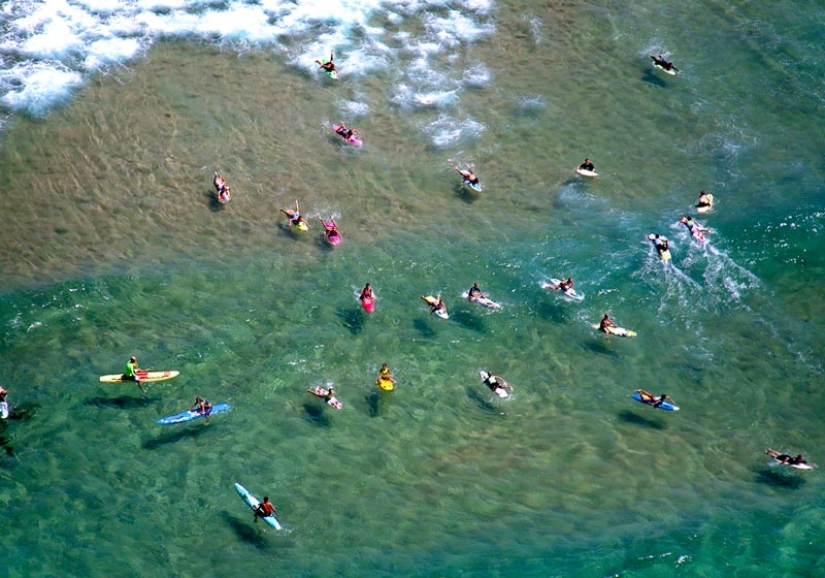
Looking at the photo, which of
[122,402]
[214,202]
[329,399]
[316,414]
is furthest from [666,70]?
[122,402]

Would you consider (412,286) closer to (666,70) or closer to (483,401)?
(483,401)

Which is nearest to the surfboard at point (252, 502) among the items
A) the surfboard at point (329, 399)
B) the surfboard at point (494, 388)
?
the surfboard at point (329, 399)

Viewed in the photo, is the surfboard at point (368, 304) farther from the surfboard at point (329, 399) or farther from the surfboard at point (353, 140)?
the surfboard at point (353, 140)

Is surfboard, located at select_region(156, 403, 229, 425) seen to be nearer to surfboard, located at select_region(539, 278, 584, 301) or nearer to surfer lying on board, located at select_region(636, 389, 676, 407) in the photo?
surfboard, located at select_region(539, 278, 584, 301)

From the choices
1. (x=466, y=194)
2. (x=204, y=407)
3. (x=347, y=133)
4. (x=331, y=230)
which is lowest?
(x=204, y=407)

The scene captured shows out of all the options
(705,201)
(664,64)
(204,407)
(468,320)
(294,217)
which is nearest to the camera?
(204,407)

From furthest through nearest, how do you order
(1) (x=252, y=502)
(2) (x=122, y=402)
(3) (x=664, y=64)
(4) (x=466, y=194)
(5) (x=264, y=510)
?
(3) (x=664, y=64), (4) (x=466, y=194), (2) (x=122, y=402), (1) (x=252, y=502), (5) (x=264, y=510)

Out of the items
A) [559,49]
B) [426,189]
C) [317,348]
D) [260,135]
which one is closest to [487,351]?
[317,348]
